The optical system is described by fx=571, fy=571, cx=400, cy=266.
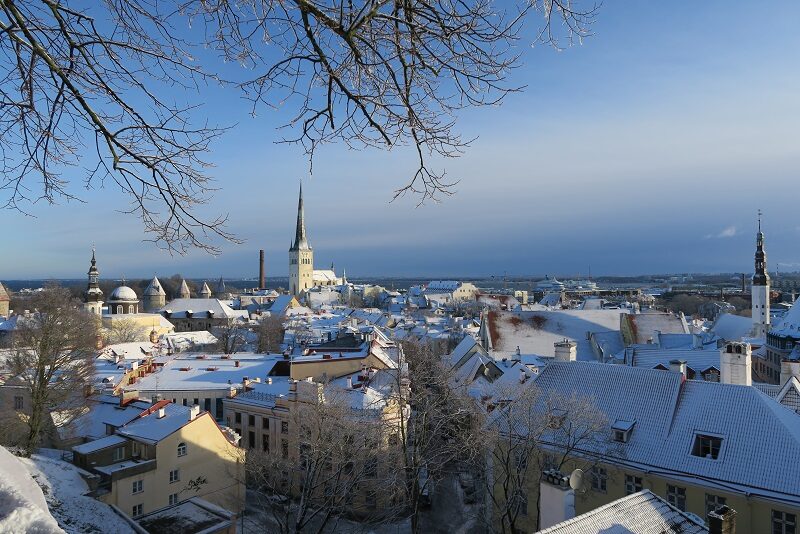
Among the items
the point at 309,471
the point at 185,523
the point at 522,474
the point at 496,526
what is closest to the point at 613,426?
the point at 522,474

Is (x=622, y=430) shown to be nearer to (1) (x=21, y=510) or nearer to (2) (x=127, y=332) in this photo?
(1) (x=21, y=510)

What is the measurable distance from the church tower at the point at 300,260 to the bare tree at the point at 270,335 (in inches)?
2974

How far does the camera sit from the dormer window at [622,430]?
51.9ft

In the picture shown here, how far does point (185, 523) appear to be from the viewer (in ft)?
44.1

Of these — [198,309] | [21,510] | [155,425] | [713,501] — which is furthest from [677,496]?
[198,309]

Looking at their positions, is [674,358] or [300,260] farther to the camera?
[300,260]

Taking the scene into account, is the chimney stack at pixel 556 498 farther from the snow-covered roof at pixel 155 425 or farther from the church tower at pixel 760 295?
the church tower at pixel 760 295

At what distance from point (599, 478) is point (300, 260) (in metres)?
128

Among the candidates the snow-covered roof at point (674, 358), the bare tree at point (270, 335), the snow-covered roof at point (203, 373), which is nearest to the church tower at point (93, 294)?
the bare tree at point (270, 335)

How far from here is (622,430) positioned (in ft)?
52.0

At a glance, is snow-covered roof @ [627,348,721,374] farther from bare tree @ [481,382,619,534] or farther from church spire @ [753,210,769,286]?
church spire @ [753,210,769,286]

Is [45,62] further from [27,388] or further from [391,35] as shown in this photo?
[27,388]

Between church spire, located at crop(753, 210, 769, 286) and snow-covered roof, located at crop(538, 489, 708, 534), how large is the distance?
52.8m

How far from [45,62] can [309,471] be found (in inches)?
452
